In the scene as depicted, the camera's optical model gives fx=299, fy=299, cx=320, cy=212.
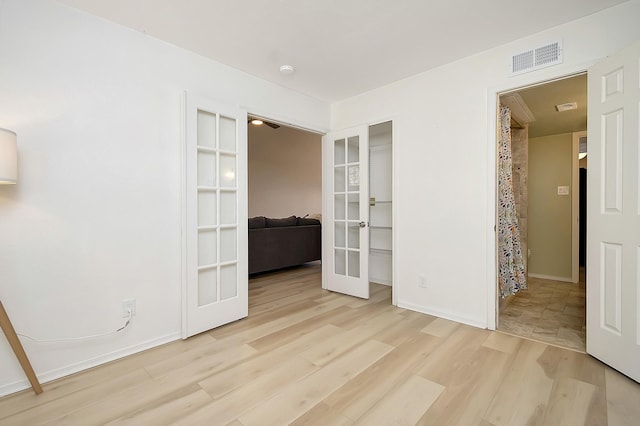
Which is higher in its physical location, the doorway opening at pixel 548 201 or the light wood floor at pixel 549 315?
the doorway opening at pixel 548 201

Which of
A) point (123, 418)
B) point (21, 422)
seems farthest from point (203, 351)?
point (21, 422)

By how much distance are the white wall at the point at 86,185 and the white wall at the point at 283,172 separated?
16.5ft

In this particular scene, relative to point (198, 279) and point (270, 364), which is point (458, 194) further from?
point (198, 279)

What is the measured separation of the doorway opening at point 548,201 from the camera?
3172mm

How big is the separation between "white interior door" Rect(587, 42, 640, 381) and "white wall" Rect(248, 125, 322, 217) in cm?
603

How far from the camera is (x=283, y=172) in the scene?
8.11 m

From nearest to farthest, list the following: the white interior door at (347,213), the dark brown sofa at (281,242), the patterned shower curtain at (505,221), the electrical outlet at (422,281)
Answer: the electrical outlet at (422,281) → the patterned shower curtain at (505,221) → the white interior door at (347,213) → the dark brown sofa at (281,242)

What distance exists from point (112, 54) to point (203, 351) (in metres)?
2.35

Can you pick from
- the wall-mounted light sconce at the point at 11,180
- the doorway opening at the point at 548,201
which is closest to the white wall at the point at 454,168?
the doorway opening at the point at 548,201

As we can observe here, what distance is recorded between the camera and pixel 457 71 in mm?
2893

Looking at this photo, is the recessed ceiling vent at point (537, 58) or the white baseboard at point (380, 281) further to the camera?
the white baseboard at point (380, 281)

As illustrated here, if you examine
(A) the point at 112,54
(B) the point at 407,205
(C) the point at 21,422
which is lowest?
(C) the point at 21,422

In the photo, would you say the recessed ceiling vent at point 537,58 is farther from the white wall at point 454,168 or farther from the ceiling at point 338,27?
the ceiling at point 338,27

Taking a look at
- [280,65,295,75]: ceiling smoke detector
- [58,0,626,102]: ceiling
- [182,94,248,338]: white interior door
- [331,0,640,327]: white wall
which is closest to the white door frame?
[331,0,640,327]: white wall
